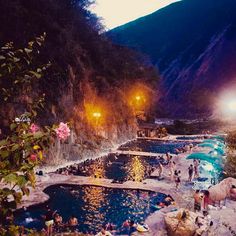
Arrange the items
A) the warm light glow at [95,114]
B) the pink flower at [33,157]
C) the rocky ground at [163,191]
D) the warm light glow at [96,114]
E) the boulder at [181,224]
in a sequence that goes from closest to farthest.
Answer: the pink flower at [33,157] → the boulder at [181,224] → the rocky ground at [163,191] → the warm light glow at [95,114] → the warm light glow at [96,114]

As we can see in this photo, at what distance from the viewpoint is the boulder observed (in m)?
19.7

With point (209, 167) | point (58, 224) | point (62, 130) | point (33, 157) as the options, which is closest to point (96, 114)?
point (209, 167)

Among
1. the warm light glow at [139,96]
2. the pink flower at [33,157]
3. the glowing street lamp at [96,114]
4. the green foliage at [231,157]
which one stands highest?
the warm light glow at [139,96]

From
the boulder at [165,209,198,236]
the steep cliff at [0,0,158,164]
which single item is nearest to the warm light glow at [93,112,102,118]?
the steep cliff at [0,0,158,164]

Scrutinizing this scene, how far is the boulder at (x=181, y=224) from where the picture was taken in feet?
64.7

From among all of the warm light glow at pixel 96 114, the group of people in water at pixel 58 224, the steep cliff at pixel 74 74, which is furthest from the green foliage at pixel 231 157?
the warm light glow at pixel 96 114

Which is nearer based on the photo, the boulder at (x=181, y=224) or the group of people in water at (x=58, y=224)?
the boulder at (x=181, y=224)

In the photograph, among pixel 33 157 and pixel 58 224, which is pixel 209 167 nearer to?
pixel 58 224

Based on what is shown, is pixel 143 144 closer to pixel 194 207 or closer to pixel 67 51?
pixel 67 51

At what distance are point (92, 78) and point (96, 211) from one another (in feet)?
115

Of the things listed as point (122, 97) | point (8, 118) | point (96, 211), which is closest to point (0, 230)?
point (96, 211)

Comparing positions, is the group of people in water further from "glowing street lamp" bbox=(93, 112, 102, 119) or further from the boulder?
"glowing street lamp" bbox=(93, 112, 102, 119)

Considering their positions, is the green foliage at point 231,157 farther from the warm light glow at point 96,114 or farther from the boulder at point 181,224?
the warm light glow at point 96,114

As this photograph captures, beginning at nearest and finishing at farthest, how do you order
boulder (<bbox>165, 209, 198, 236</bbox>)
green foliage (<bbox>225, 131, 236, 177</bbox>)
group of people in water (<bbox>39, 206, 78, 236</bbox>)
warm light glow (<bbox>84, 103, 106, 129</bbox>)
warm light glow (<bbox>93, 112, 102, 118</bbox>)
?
boulder (<bbox>165, 209, 198, 236</bbox>), group of people in water (<bbox>39, 206, 78, 236</bbox>), green foliage (<bbox>225, 131, 236, 177</bbox>), warm light glow (<bbox>84, 103, 106, 129</bbox>), warm light glow (<bbox>93, 112, 102, 118</bbox>)
